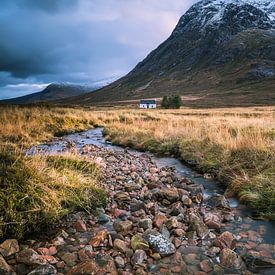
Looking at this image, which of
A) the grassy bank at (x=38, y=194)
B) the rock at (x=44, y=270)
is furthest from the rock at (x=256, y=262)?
the grassy bank at (x=38, y=194)

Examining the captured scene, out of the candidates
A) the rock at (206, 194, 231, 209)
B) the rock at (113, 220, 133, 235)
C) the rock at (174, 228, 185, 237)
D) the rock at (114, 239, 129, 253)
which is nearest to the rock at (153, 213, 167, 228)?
the rock at (174, 228, 185, 237)

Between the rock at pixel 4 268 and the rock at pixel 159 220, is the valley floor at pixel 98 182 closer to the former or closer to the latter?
the rock at pixel 159 220

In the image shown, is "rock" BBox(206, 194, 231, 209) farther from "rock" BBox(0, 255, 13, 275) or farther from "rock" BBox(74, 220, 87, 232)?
"rock" BBox(0, 255, 13, 275)

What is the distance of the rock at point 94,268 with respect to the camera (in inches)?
184

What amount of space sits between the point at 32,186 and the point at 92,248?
1.82 metres

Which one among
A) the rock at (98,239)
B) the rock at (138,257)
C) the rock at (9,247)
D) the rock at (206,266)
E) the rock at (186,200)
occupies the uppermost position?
the rock at (9,247)

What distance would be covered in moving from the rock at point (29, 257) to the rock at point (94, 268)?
0.54 m

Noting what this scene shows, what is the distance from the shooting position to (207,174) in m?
10.8

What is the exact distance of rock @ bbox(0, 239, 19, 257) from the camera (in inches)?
198

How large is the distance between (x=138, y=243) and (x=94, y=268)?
92 centimetres

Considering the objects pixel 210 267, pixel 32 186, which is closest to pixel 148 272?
pixel 210 267

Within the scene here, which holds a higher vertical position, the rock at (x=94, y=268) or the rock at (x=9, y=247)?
the rock at (x=9, y=247)

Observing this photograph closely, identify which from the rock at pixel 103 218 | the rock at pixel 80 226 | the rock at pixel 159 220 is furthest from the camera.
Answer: the rock at pixel 103 218

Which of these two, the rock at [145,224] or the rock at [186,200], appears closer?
the rock at [145,224]
